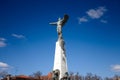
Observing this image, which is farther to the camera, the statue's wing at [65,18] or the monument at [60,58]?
the statue's wing at [65,18]

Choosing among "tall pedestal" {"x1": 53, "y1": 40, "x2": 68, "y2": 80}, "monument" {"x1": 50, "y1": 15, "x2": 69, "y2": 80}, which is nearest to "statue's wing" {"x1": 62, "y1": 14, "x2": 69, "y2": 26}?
"monument" {"x1": 50, "y1": 15, "x2": 69, "y2": 80}

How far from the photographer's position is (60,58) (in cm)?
1080

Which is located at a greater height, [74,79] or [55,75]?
[74,79]

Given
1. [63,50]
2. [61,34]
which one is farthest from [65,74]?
[61,34]

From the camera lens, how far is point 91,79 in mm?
69188

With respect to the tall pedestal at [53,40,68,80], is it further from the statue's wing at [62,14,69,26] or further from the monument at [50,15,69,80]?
the statue's wing at [62,14,69,26]

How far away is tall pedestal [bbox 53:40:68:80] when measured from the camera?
10594 millimetres

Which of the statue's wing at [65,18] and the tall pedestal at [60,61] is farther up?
the statue's wing at [65,18]

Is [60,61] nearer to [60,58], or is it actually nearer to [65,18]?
[60,58]

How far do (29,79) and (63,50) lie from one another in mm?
41800

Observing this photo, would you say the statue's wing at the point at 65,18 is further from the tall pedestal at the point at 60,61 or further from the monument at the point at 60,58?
the tall pedestal at the point at 60,61

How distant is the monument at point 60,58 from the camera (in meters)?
10.5

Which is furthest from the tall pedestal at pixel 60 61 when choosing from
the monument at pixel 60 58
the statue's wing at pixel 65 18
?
the statue's wing at pixel 65 18

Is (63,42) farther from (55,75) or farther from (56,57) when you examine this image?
Answer: (55,75)
